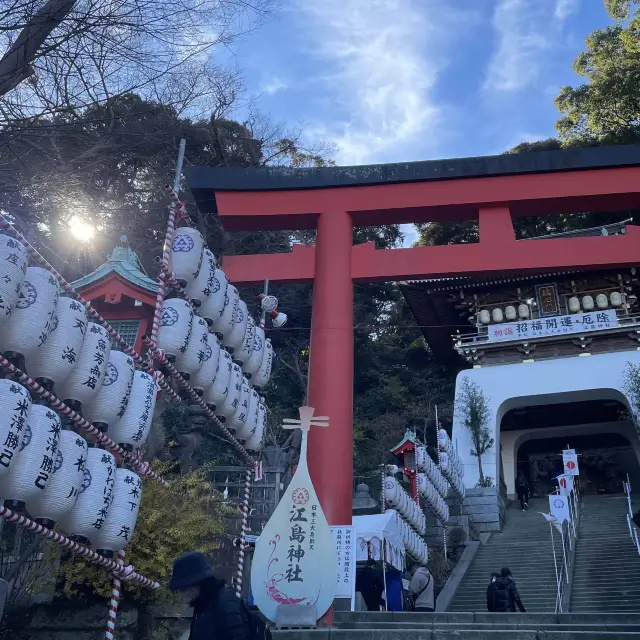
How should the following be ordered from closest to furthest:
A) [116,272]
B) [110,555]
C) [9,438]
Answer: [9,438] < [110,555] < [116,272]

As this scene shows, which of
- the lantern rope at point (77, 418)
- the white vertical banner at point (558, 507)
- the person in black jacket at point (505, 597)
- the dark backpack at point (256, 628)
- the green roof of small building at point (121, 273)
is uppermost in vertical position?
the green roof of small building at point (121, 273)

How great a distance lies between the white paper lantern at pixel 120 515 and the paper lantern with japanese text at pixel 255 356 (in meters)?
3.75

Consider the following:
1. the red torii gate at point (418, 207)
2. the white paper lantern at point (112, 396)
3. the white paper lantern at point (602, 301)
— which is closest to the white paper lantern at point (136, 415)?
the white paper lantern at point (112, 396)

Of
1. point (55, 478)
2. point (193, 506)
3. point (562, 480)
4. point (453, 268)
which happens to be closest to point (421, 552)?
point (562, 480)

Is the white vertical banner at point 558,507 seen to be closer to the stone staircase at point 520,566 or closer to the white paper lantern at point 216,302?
the stone staircase at point 520,566

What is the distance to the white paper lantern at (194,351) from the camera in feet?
24.1

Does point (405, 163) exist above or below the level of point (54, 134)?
above

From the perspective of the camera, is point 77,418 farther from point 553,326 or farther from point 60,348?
point 553,326

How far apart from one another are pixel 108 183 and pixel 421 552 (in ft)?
39.3

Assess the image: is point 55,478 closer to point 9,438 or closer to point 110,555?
point 9,438

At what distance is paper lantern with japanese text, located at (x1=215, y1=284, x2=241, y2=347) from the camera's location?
8.44 meters

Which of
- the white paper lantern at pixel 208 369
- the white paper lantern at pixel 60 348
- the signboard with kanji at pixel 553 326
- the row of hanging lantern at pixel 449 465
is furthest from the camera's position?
the signboard with kanji at pixel 553 326

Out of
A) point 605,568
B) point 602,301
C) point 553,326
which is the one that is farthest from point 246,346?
point 602,301

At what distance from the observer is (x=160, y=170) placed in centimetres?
1862
